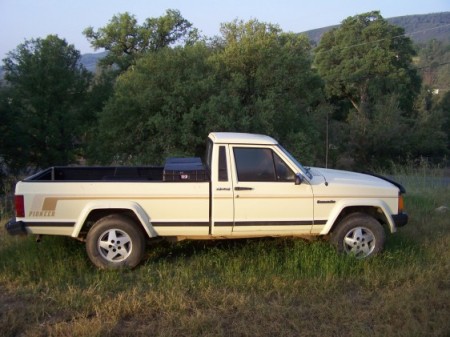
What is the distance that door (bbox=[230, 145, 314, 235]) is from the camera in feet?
19.5

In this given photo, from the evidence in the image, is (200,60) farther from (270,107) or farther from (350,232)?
(350,232)

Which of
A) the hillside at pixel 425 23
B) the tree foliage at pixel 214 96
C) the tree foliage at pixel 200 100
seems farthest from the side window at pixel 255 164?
the hillside at pixel 425 23

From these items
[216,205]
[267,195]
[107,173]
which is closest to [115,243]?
[216,205]

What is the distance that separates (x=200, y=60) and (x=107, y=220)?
621 inches

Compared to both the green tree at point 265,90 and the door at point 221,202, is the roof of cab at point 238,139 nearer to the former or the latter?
the door at point 221,202

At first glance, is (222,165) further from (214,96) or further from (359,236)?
(214,96)

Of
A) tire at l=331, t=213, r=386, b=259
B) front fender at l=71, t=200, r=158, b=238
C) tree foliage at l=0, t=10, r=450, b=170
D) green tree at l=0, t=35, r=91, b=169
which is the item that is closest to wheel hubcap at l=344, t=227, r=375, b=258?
tire at l=331, t=213, r=386, b=259

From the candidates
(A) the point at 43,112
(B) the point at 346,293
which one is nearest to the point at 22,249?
(B) the point at 346,293

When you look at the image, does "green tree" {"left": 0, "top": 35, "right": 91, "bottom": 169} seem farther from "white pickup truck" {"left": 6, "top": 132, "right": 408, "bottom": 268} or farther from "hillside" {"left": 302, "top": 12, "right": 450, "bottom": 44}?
"hillside" {"left": 302, "top": 12, "right": 450, "bottom": 44}

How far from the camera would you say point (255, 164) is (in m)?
6.09

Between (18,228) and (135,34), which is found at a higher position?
(135,34)

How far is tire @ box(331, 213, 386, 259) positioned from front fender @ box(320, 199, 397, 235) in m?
0.15

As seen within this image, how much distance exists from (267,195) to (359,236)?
1.30 meters

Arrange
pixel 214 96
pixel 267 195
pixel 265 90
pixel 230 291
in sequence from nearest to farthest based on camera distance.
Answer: pixel 230 291 < pixel 267 195 < pixel 214 96 < pixel 265 90
